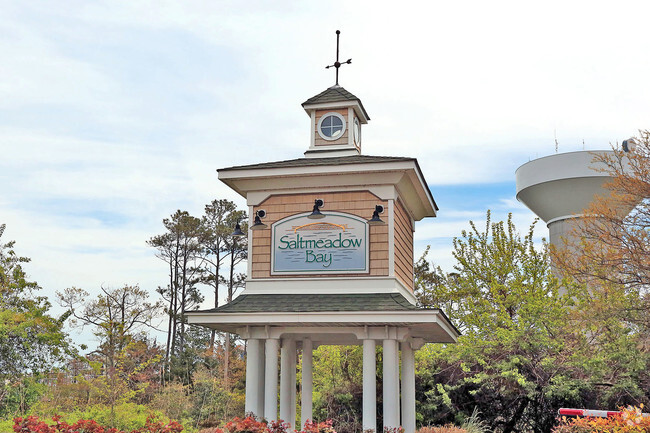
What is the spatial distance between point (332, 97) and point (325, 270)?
493 centimetres

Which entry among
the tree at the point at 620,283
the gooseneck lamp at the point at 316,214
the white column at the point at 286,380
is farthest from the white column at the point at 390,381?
the tree at the point at 620,283

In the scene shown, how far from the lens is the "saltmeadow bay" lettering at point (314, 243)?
49.6 ft

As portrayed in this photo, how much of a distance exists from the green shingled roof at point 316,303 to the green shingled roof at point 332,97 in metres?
5.38

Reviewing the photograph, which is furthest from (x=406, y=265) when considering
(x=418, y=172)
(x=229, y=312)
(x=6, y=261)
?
(x=6, y=261)

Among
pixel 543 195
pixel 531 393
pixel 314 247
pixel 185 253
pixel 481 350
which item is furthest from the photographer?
pixel 185 253

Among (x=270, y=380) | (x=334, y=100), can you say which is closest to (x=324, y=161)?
(x=334, y=100)

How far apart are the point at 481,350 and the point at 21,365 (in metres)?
16.2

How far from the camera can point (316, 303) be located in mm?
14359

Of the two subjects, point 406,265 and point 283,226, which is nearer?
point 283,226

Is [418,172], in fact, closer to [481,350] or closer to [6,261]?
[481,350]

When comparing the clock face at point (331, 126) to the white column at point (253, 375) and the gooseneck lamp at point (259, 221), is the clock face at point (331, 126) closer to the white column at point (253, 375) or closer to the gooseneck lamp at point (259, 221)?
the gooseneck lamp at point (259, 221)

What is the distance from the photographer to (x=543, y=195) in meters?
41.9

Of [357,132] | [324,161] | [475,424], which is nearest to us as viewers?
[324,161]

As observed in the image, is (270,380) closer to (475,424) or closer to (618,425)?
(618,425)
